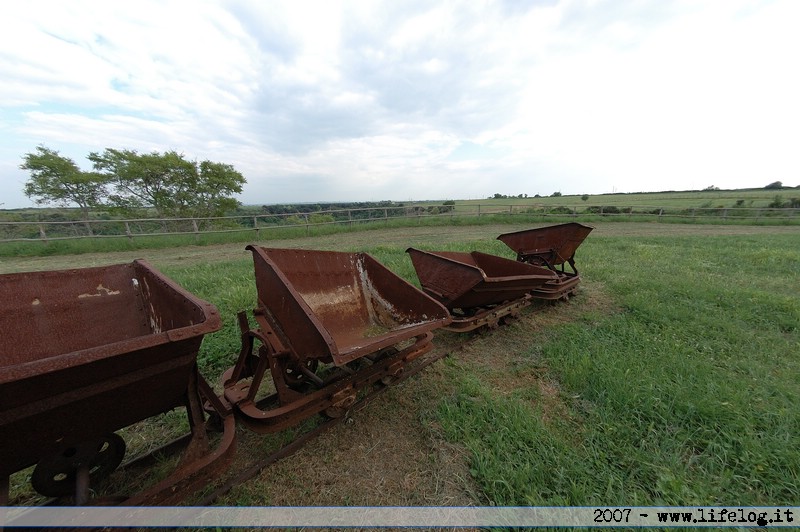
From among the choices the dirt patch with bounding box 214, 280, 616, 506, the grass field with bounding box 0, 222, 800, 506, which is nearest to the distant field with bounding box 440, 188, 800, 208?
the grass field with bounding box 0, 222, 800, 506

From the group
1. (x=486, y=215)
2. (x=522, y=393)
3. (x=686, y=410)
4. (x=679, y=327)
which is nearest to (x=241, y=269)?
(x=522, y=393)

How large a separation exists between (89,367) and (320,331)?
1.10m

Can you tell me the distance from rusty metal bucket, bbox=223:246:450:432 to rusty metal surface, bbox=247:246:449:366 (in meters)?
0.01

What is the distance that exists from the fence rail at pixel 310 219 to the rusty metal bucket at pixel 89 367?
11.8 meters

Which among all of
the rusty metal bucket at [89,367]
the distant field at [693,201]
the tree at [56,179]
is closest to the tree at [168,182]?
the tree at [56,179]

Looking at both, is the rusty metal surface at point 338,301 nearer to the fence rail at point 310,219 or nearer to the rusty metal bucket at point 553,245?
the rusty metal bucket at point 553,245

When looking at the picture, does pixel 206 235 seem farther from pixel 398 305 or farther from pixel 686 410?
pixel 686 410

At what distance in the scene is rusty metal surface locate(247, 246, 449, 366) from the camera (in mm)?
2438

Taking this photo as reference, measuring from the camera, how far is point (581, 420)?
2695mm

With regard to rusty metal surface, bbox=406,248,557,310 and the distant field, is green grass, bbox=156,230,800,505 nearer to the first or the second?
rusty metal surface, bbox=406,248,557,310

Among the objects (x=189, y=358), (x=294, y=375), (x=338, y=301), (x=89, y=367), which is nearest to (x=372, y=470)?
(x=294, y=375)

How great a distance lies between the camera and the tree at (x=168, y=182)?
85.3 feet

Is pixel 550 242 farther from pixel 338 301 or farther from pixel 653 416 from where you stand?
pixel 338 301

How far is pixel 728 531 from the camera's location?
1.81m
